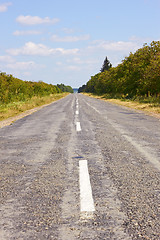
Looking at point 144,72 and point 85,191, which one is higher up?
point 144,72

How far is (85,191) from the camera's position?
3.33 m

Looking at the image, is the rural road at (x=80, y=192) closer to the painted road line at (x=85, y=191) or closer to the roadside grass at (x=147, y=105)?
the painted road line at (x=85, y=191)

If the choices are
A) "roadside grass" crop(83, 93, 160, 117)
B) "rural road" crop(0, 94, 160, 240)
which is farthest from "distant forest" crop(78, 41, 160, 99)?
"rural road" crop(0, 94, 160, 240)

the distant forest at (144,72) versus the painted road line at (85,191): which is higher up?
the distant forest at (144,72)

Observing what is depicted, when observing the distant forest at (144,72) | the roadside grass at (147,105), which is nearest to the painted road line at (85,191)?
the roadside grass at (147,105)

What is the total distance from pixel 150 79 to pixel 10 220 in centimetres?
2428

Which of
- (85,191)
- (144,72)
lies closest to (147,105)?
(144,72)

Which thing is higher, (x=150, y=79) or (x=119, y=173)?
(x=150, y=79)

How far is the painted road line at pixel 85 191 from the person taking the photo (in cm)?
281

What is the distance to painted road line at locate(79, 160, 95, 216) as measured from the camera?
281 centimetres

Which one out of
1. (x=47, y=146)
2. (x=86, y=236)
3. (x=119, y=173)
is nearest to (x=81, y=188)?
(x=119, y=173)

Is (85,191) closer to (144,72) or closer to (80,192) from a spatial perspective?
(80,192)

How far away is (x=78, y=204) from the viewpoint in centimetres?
294

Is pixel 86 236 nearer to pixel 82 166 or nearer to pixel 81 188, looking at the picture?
pixel 81 188
